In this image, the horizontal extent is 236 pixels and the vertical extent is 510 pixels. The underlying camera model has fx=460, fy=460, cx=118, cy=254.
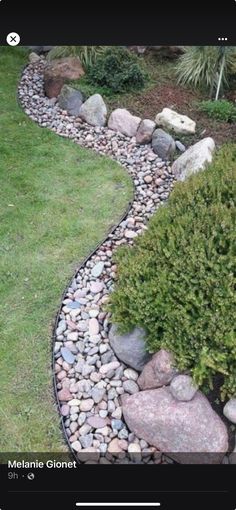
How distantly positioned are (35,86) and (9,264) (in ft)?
7.97

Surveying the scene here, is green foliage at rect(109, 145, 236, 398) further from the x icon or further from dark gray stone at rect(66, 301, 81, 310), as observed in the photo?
the x icon

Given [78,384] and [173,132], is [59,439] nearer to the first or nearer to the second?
[78,384]

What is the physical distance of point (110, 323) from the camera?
2412mm

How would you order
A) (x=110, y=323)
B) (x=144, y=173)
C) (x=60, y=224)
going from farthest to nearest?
(x=144, y=173) < (x=60, y=224) < (x=110, y=323)

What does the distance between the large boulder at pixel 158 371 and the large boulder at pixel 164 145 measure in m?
2.02

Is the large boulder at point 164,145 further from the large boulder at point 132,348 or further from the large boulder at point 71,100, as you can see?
the large boulder at point 132,348

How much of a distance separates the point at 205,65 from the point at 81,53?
1.20 metres

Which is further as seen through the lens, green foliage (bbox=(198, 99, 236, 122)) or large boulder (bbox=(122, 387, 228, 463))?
green foliage (bbox=(198, 99, 236, 122))

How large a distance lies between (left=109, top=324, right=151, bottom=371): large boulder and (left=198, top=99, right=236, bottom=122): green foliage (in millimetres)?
2497

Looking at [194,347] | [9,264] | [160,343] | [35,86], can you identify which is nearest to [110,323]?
[160,343]

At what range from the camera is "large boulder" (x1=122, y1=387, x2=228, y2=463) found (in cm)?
185

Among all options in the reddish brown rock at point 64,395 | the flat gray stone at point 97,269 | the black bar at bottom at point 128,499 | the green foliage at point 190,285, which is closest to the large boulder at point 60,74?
the flat gray stone at point 97,269

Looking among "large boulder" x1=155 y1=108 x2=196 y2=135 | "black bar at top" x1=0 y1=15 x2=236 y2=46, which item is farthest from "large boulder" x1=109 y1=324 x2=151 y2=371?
"large boulder" x1=155 y1=108 x2=196 y2=135

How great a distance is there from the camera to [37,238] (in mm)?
2939
